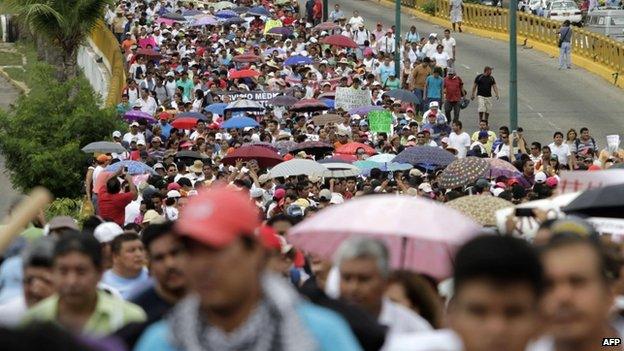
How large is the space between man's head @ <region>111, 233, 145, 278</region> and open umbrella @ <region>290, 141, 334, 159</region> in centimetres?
1721

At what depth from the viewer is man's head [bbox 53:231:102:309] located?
25.2 ft

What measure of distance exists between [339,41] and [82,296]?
35.0 meters

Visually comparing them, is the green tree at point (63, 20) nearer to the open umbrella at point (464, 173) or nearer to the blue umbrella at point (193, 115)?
the blue umbrella at point (193, 115)

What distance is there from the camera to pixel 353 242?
7.21m

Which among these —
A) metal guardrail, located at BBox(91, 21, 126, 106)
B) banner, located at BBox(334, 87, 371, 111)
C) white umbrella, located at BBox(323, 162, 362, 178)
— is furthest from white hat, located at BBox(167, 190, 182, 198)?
metal guardrail, located at BBox(91, 21, 126, 106)

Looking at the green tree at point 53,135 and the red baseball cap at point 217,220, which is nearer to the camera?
the red baseball cap at point 217,220

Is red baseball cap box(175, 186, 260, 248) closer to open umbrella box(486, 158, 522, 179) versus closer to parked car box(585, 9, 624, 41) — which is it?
open umbrella box(486, 158, 522, 179)

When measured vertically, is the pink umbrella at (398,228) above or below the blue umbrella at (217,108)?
above

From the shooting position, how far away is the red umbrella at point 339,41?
139ft

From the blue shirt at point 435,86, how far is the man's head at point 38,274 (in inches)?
1101

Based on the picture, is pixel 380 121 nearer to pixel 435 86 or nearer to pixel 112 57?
pixel 435 86

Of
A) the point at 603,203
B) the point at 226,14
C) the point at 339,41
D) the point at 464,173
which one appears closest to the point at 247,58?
the point at 339,41

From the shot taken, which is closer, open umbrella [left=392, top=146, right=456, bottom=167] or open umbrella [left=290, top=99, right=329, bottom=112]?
open umbrella [left=392, top=146, right=456, bottom=167]

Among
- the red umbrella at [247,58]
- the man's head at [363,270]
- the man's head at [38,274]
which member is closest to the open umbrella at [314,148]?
the red umbrella at [247,58]
